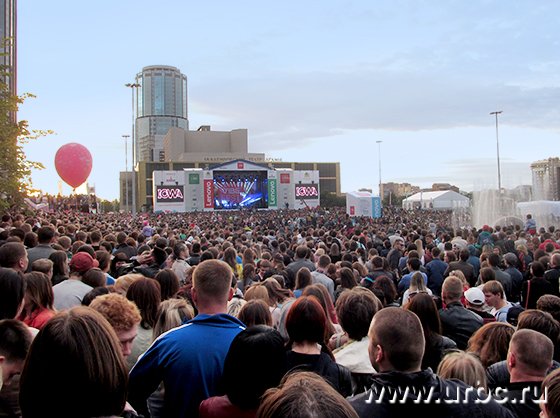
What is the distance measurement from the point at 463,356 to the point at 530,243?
1121cm

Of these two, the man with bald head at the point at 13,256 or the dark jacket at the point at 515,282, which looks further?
the dark jacket at the point at 515,282

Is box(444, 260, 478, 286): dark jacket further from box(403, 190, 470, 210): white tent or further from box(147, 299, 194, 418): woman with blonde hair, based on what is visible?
box(403, 190, 470, 210): white tent

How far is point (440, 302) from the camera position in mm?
6902

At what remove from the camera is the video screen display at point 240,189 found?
7506cm

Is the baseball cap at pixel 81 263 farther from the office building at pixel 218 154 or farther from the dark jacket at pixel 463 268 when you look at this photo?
the office building at pixel 218 154

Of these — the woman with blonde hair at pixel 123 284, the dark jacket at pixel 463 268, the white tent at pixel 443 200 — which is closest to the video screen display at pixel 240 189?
the white tent at pixel 443 200

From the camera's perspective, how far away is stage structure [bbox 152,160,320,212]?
75.0 m

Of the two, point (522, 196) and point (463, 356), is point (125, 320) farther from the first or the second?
point (522, 196)

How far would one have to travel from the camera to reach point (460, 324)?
539 centimetres

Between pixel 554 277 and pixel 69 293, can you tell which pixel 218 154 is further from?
pixel 69 293

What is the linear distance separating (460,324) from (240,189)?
234 ft

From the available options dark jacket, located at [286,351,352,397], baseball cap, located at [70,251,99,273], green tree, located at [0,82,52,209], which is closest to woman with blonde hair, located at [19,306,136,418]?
dark jacket, located at [286,351,352,397]

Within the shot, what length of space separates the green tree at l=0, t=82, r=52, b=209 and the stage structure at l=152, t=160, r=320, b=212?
56.1 metres

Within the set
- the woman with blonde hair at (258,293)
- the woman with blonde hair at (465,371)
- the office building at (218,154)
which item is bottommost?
the woman with blonde hair at (465,371)
